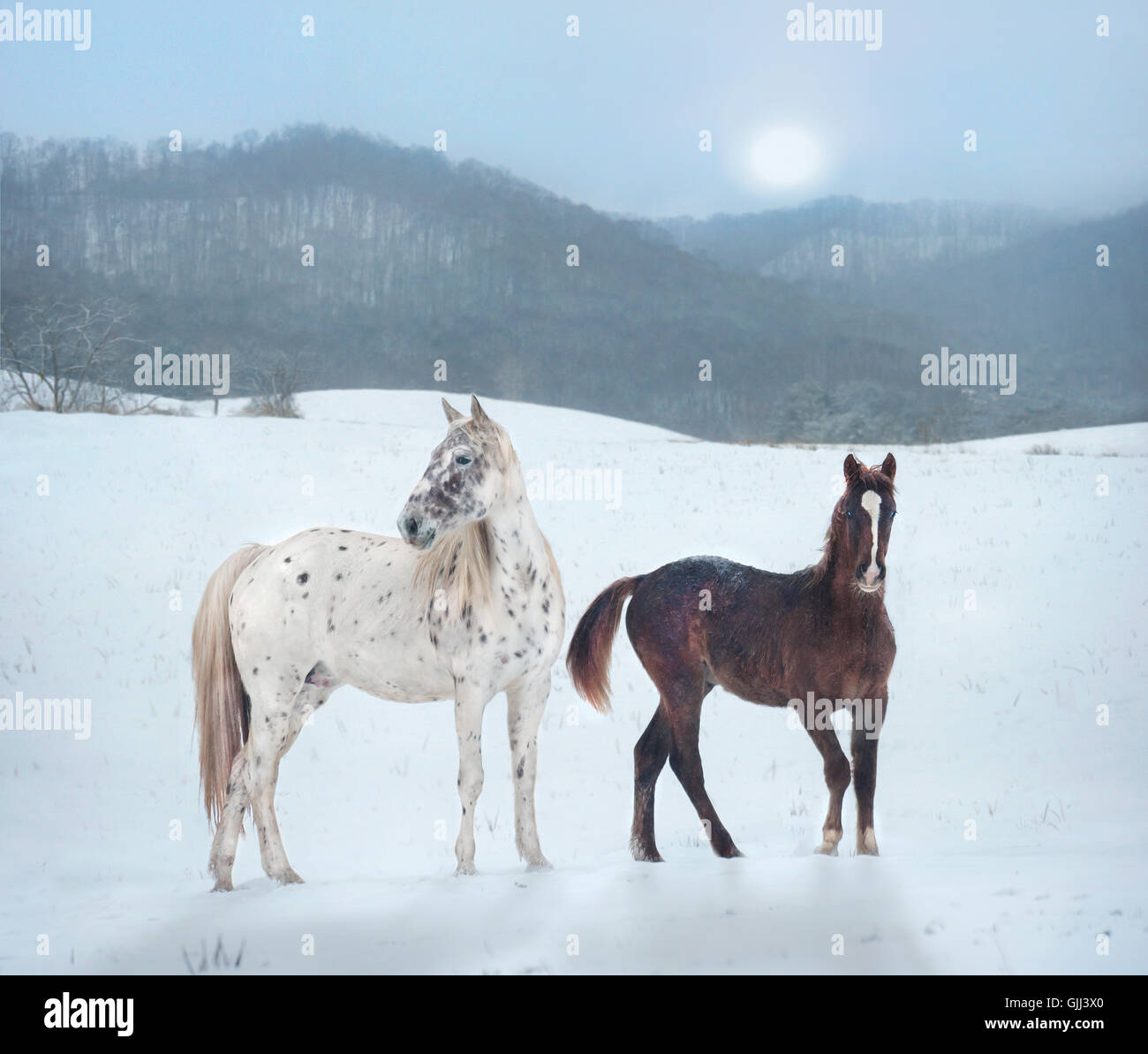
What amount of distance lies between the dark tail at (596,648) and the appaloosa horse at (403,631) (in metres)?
0.37

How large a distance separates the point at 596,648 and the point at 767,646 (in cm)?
78

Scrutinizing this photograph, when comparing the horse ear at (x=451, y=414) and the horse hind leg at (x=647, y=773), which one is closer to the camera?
the horse ear at (x=451, y=414)

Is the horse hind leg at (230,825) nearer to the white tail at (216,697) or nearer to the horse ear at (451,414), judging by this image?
the white tail at (216,697)

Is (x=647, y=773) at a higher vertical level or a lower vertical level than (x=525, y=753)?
lower

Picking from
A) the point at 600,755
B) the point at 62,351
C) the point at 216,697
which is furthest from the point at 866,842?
the point at 62,351

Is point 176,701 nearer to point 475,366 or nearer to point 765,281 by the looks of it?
point 475,366

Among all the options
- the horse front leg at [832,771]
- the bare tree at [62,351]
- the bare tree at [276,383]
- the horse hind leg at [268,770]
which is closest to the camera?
the horse front leg at [832,771]

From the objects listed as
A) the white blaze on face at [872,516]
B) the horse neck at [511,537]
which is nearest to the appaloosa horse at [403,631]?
the horse neck at [511,537]

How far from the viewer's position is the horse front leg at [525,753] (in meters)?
4.55

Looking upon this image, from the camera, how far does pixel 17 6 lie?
8516 mm

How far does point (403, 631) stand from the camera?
15.1 ft

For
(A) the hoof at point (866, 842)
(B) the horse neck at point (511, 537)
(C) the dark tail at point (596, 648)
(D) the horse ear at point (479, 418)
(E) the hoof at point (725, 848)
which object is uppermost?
(D) the horse ear at point (479, 418)

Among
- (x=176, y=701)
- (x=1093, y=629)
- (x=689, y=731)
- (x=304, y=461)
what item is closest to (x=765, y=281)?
(x=304, y=461)

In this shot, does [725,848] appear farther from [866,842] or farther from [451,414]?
[451,414]
